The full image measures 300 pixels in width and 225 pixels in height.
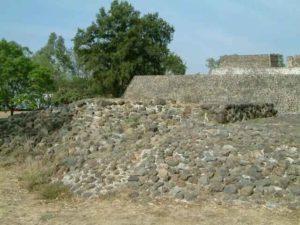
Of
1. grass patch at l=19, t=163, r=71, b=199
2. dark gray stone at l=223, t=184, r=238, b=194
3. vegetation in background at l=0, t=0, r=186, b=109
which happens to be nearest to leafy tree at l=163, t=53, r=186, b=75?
vegetation in background at l=0, t=0, r=186, b=109

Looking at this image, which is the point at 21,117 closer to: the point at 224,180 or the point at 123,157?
the point at 123,157

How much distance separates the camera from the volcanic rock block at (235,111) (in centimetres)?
1224

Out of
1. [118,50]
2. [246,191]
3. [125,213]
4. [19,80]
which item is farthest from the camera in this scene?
[118,50]

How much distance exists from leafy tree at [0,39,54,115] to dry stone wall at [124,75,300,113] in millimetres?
8402

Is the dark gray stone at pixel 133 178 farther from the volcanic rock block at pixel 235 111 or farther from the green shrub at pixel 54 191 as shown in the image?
the volcanic rock block at pixel 235 111

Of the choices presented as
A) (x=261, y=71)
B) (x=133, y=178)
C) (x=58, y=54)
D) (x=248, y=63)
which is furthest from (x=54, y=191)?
(x=58, y=54)

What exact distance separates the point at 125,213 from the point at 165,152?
7.58 feet

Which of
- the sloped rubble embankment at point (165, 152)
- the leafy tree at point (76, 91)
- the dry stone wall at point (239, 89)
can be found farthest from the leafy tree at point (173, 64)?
the sloped rubble embankment at point (165, 152)

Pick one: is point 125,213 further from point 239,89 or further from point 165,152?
point 239,89

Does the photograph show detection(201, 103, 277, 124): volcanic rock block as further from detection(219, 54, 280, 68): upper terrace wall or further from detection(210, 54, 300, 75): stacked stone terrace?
detection(219, 54, 280, 68): upper terrace wall

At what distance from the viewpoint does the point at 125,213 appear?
303 inches

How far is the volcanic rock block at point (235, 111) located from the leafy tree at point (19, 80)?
71.5 ft

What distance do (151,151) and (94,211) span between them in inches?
96.8

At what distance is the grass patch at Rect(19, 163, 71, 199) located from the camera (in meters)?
9.13
